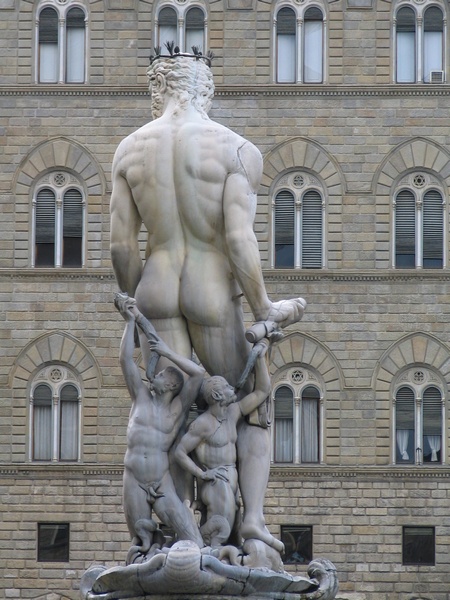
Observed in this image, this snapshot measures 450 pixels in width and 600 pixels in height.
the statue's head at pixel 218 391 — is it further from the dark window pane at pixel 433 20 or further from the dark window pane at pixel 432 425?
the dark window pane at pixel 433 20

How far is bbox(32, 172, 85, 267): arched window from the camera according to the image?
4634 centimetres

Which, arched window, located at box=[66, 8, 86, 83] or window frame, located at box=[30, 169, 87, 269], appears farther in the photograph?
arched window, located at box=[66, 8, 86, 83]

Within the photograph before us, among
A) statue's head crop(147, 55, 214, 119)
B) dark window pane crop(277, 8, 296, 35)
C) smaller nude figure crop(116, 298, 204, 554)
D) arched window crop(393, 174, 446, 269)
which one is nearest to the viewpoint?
smaller nude figure crop(116, 298, 204, 554)

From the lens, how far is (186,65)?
47.2ft

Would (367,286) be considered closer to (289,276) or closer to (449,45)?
(289,276)

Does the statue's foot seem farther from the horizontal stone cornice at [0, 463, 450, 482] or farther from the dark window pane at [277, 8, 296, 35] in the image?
the dark window pane at [277, 8, 296, 35]

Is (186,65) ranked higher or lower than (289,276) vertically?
lower

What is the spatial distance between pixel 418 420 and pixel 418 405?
0.98 ft

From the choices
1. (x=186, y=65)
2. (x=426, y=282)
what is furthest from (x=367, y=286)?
(x=186, y=65)

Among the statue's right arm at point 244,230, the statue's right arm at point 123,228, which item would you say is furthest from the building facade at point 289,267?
the statue's right arm at point 244,230

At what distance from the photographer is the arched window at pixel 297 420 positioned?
149ft

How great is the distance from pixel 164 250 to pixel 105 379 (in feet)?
105

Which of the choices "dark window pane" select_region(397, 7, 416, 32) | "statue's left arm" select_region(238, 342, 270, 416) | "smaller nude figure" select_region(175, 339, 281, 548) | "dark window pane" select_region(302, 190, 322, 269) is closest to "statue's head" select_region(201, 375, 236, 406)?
"smaller nude figure" select_region(175, 339, 281, 548)

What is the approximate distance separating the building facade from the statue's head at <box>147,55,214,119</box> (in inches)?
1220
